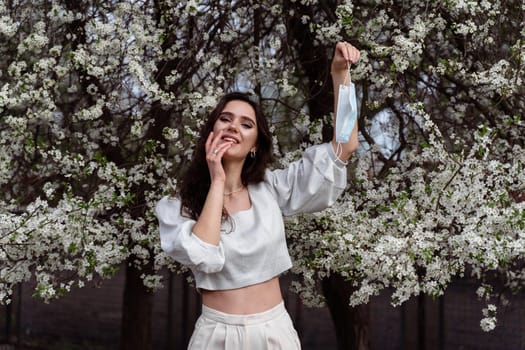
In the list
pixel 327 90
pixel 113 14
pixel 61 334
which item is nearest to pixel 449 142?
pixel 327 90

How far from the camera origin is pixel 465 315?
5.60 m

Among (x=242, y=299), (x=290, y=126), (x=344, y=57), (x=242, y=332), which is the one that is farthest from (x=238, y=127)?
(x=290, y=126)

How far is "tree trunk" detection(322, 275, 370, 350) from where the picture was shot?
15.0 feet

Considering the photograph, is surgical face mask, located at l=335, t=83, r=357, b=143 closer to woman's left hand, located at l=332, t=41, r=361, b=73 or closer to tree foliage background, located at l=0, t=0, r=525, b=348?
woman's left hand, located at l=332, t=41, r=361, b=73

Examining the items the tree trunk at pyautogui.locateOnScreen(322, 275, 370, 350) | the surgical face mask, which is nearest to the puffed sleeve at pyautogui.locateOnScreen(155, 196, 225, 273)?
the surgical face mask

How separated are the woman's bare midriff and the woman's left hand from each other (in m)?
0.80

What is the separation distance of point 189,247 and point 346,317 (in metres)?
2.61

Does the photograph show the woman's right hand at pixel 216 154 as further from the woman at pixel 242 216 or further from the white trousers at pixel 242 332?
the white trousers at pixel 242 332

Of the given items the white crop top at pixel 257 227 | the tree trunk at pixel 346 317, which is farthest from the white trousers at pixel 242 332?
the tree trunk at pixel 346 317

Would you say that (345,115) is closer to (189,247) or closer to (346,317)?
(189,247)

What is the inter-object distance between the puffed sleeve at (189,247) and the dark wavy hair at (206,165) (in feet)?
0.47

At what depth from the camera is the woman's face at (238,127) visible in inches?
98.0

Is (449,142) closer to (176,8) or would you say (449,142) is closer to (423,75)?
(423,75)

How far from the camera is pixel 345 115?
2.50m
